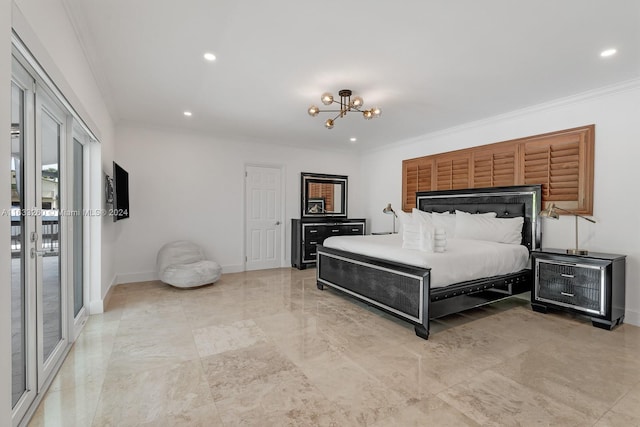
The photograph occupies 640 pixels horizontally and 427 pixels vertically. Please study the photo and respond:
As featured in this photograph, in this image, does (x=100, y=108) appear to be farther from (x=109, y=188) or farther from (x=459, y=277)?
(x=459, y=277)

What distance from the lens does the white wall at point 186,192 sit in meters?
4.76

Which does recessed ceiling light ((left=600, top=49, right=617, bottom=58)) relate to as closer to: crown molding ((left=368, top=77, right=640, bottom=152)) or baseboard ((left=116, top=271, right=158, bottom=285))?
crown molding ((left=368, top=77, right=640, bottom=152))

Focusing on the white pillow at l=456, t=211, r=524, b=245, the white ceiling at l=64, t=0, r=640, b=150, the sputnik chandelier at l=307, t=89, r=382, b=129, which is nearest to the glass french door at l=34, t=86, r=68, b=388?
the white ceiling at l=64, t=0, r=640, b=150

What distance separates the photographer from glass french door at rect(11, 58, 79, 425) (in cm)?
171

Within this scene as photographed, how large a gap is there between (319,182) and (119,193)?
3617 millimetres

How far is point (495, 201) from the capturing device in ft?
14.2

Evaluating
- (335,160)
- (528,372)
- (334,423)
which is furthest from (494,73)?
(335,160)

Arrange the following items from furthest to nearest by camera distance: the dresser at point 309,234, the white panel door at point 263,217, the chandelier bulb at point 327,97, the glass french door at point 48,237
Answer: the dresser at point 309,234 → the white panel door at point 263,217 → the chandelier bulb at point 327,97 → the glass french door at point 48,237

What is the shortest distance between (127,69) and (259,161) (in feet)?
9.77

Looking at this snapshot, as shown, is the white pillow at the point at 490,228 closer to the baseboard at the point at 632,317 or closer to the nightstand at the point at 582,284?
the nightstand at the point at 582,284

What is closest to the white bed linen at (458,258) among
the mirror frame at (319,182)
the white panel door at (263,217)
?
the white panel door at (263,217)

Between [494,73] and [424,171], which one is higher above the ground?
[494,73]

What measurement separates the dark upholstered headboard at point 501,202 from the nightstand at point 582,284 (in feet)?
1.70

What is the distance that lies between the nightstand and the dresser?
339 cm
